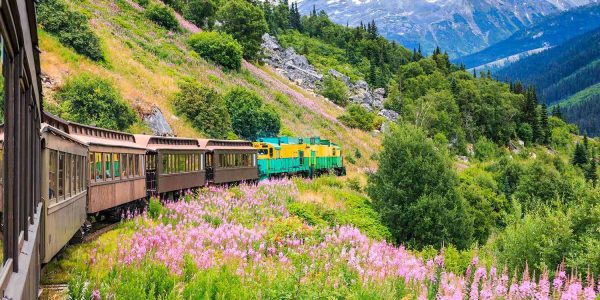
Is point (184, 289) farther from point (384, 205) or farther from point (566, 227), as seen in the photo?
point (384, 205)

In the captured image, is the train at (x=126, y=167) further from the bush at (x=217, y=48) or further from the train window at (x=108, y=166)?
the bush at (x=217, y=48)

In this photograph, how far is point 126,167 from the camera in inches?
630

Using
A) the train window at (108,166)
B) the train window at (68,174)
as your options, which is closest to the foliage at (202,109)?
the train window at (108,166)

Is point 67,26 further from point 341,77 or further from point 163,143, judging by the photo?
point 341,77

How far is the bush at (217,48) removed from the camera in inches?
2197

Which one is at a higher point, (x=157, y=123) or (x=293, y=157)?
(x=157, y=123)

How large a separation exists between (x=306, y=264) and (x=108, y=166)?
248 inches

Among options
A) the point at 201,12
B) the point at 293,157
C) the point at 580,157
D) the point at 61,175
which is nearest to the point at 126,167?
the point at 61,175

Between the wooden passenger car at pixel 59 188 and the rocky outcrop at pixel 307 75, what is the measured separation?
69.9 meters

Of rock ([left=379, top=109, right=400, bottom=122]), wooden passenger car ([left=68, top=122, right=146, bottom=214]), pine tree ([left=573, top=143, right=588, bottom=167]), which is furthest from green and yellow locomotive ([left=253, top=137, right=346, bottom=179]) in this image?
pine tree ([left=573, top=143, right=588, bottom=167])

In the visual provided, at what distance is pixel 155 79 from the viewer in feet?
129

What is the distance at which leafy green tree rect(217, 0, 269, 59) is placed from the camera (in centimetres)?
6725

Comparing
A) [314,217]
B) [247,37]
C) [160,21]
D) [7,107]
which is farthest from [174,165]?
[247,37]

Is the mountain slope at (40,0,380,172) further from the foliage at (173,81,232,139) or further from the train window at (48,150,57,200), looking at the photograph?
the train window at (48,150,57,200)
